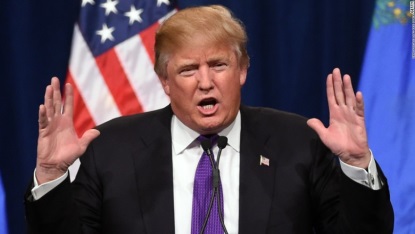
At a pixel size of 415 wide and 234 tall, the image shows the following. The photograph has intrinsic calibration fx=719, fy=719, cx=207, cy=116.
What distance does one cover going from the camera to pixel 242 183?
7.04 ft

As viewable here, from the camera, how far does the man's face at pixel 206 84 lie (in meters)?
2.15

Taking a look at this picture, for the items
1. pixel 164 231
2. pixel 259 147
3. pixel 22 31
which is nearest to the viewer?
pixel 164 231

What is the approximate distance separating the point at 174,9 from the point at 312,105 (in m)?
0.78

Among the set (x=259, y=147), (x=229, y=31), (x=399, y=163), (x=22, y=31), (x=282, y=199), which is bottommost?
(x=399, y=163)

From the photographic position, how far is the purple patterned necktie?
2008mm

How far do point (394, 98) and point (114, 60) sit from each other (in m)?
1.29

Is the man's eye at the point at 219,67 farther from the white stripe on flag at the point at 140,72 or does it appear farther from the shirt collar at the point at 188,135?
the white stripe on flag at the point at 140,72

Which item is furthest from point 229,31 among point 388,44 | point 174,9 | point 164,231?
point 388,44

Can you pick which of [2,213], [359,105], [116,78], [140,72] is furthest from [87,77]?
[359,105]

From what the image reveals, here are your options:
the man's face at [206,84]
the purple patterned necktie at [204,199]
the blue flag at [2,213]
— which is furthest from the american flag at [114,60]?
the purple patterned necktie at [204,199]

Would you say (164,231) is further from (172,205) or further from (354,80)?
(354,80)

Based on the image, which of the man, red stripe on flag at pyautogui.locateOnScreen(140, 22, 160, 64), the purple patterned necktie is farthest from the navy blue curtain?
the purple patterned necktie

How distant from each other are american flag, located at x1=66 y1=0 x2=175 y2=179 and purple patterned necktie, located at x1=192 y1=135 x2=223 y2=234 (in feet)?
3.90

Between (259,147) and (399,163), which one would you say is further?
(399,163)
